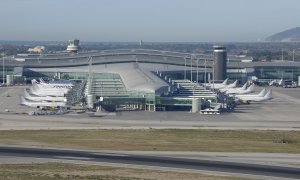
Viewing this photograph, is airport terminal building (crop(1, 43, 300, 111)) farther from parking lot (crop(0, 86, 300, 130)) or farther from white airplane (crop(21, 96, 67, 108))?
parking lot (crop(0, 86, 300, 130))

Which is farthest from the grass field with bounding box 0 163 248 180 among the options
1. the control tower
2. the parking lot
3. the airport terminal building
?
the control tower

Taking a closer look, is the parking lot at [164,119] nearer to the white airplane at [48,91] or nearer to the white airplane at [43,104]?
the white airplane at [43,104]

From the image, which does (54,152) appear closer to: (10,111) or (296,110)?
(10,111)

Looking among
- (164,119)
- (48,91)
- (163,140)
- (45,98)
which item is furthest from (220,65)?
(163,140)

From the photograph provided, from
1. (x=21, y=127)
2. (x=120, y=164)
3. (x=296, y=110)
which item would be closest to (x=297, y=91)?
(x=296, y=110)

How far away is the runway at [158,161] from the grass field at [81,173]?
273cm

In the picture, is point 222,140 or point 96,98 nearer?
point 222,140

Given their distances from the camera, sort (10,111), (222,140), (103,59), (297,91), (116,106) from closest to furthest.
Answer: (222,140)
(10,111)
(116,106)
(297,91)
(103,59)

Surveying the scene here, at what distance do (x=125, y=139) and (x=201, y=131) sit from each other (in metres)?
11.8

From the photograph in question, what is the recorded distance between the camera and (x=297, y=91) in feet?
482

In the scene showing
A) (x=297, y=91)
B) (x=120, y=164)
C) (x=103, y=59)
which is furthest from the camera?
Result: (x=103, y=59)

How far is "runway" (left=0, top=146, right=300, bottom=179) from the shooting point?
1828 inches

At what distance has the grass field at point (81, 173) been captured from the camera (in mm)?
42656

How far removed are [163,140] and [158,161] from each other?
48.6 ft
